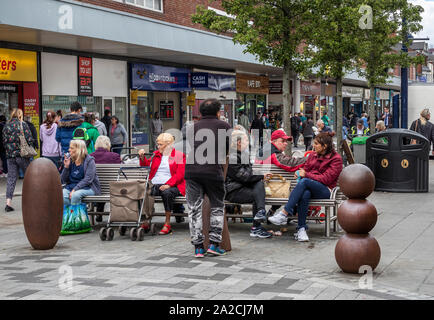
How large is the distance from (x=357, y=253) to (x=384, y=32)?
61.4ft

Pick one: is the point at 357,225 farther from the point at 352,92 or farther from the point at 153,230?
the point at 352,92

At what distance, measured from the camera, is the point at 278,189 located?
28.3ft

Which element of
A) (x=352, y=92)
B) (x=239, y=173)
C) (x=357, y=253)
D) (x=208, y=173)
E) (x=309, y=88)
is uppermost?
(x=352, y=92)

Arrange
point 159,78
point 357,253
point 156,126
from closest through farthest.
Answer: point 357,253 → point 156,126 → point 159,78

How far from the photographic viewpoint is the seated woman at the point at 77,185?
882 centimetres

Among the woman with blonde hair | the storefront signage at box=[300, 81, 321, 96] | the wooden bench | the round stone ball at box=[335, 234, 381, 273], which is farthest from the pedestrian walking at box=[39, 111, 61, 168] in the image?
the storefront signage at box=[300, 81, 321, 96]

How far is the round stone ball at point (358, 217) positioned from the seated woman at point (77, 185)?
4.00 meters

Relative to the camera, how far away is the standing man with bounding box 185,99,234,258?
7.09 meters

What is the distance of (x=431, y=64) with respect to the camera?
8925cm

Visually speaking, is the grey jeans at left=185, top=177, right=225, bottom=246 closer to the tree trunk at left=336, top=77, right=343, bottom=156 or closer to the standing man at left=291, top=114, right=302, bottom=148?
the tree trunk at left=336, top=77, right=343, bottom=156

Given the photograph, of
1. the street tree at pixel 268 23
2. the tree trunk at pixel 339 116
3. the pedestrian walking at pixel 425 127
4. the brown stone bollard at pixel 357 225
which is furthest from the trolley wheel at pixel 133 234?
the tree trunk at pixel 339 116

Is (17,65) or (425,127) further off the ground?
(17,65)

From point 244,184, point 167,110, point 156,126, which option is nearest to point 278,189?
point 244,184

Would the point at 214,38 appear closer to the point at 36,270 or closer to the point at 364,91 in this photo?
the point at 36,270
